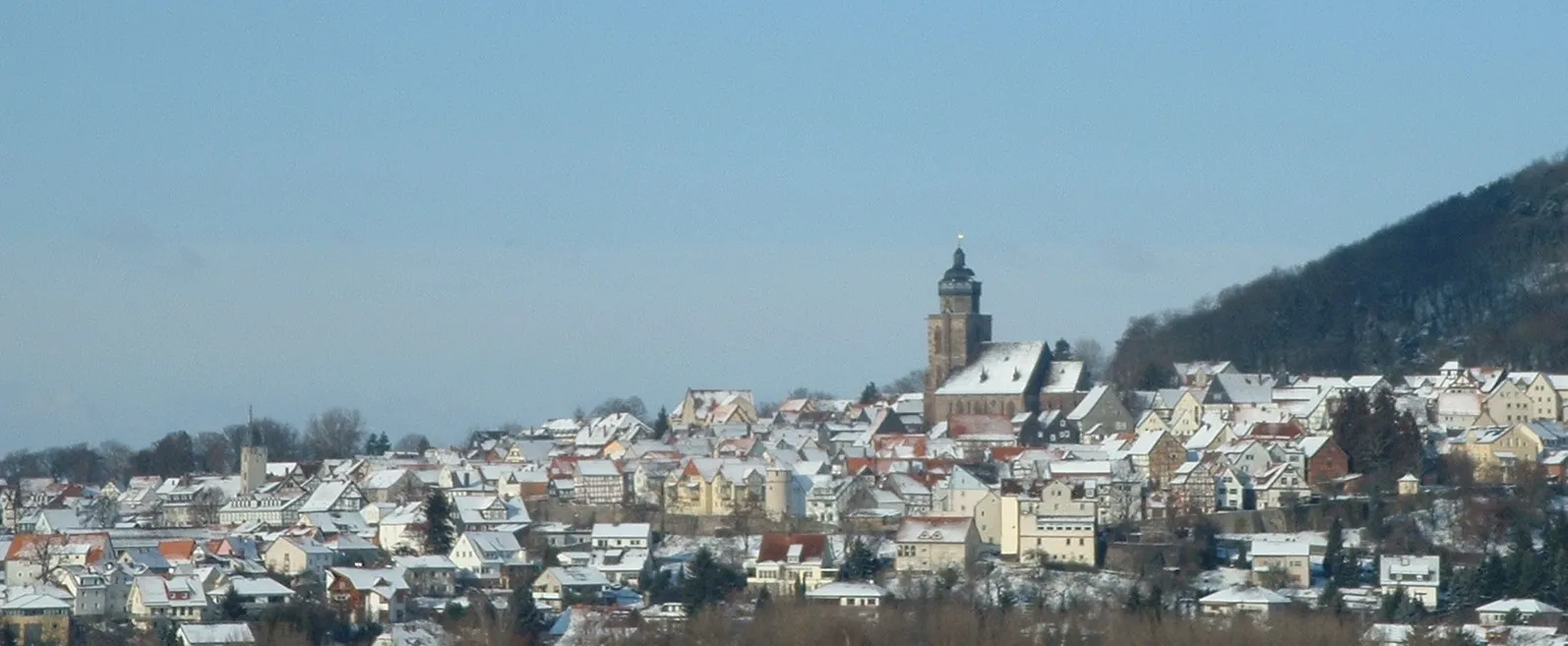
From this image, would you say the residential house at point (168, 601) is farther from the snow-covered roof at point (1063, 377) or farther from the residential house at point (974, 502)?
the snow-covered roof at point (1063, 377)

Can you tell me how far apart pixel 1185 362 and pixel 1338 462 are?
87.5 feet

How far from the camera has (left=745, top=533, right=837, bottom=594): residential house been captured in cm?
6297

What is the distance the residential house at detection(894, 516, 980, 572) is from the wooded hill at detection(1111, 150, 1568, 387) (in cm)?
2705

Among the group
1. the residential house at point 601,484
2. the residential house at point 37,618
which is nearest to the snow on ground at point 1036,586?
the residential house at point 601,484

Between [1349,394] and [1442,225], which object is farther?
[1442,225]

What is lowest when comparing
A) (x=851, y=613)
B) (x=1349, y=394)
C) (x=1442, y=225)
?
(x=851, y=613)

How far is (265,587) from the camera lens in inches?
2515

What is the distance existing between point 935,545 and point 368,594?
1097 cm

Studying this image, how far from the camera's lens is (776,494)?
71438 millimetres

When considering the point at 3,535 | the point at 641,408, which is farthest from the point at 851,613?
the point at 641,408

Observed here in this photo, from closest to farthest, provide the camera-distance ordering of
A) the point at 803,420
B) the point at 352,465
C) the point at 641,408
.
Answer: the point at 352,465
the point at 803,420
the point at 641,408

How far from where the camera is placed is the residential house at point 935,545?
63.3 metres

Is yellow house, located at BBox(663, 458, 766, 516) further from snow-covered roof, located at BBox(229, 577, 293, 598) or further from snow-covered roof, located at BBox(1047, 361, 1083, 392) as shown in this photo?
snow-covered roof, located at BBox(1047, 361, 1083, 392)

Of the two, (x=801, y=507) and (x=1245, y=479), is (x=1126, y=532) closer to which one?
(x=1245, y=479)
